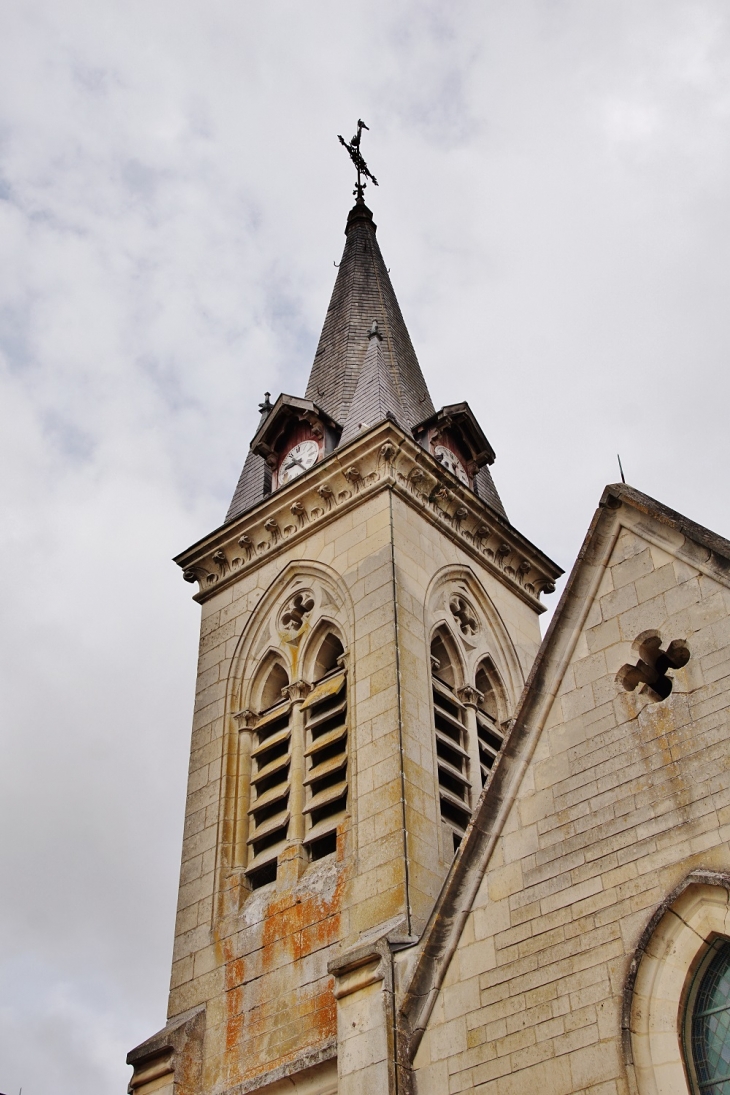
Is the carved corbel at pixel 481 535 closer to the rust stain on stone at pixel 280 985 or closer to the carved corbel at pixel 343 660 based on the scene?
the carved corbel at pixel 343 660

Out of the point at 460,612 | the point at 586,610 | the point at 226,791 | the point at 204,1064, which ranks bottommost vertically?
the point at 204,1064

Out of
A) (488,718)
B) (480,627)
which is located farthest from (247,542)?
(488,718)

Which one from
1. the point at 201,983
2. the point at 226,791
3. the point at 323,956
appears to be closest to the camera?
the point at 323,956

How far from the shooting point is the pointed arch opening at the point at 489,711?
15.9m

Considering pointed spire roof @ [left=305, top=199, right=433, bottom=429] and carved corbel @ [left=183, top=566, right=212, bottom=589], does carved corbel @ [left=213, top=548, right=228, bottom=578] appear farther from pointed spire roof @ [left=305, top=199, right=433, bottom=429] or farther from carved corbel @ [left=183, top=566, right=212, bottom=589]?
pointed spire roof @ [left=305, top=199, right=433, bottom=429]

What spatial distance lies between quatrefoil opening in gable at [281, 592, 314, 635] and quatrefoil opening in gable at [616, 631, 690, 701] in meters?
6.43

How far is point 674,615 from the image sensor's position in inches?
423

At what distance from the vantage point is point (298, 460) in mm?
19156

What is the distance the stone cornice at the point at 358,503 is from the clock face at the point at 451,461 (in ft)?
5.15

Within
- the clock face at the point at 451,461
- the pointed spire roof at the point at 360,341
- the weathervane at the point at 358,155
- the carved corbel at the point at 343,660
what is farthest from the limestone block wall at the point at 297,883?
the weathervane at the point at 358,155

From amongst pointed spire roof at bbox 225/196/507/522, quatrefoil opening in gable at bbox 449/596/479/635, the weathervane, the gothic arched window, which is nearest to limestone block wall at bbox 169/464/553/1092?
quatrefoil opening in gable at bbox 449/596/479/635

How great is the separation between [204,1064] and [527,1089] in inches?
194

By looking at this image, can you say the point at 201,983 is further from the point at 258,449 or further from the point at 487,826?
the point at 258,449

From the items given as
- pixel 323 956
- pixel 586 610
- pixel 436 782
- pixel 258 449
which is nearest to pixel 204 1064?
pixel 323 956
